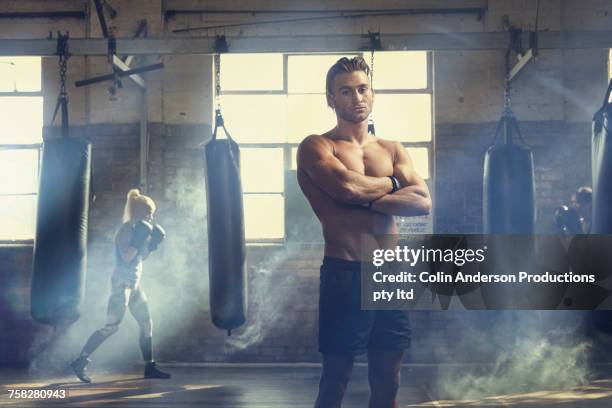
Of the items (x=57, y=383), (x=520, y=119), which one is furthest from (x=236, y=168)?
(x=520, y=119)

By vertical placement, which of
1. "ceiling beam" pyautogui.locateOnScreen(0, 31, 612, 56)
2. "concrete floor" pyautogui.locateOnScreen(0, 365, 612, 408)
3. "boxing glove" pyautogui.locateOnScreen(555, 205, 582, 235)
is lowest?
"concrete floor" pyautogui.locateOnScreen(0, 365, 612, 408)

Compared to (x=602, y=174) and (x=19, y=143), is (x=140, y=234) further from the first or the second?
(x=602, y=174)

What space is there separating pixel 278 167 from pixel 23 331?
2773 mm

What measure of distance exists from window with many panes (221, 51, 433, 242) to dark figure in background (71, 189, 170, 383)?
130 cm

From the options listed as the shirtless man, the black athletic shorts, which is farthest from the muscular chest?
the black athletic shorts

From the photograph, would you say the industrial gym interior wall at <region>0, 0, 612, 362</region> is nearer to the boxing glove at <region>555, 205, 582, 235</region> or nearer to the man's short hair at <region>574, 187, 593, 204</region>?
the boxing glove at <region>555, 205, 582, 235</region>

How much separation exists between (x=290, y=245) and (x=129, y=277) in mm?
1641

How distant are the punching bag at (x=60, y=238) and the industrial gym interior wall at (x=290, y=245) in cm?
282

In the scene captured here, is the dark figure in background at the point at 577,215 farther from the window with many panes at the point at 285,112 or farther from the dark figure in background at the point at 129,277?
the dark figure in background at the point at 129,277

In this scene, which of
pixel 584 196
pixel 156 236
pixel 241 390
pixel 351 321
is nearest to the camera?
pixel 351 321

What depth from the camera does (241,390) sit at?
5.70 m

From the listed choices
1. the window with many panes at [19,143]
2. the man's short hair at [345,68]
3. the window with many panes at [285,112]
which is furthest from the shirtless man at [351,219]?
the window with many panes at [19,143]

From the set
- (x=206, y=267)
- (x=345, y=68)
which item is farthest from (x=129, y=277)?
(x=345, y=68)

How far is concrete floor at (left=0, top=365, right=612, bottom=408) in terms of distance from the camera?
16.8 ft
